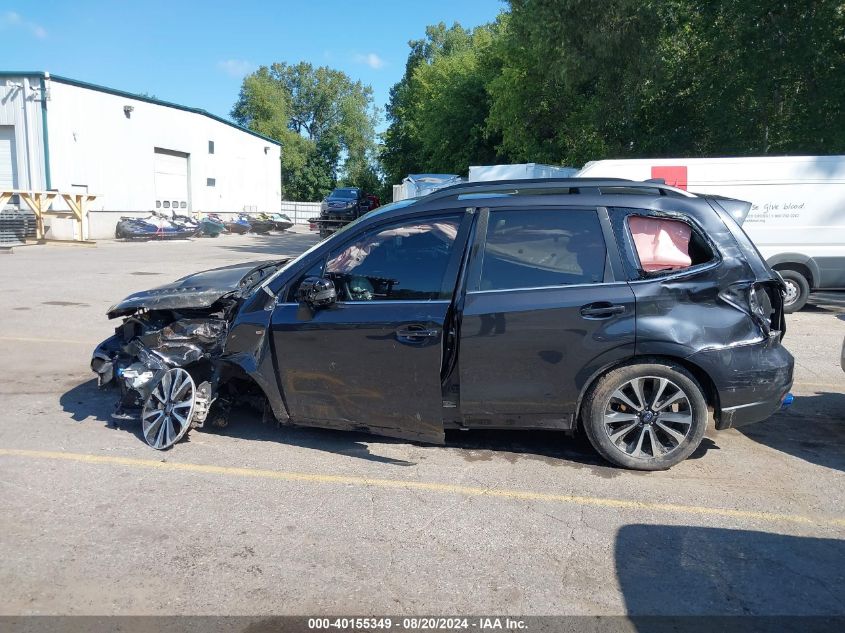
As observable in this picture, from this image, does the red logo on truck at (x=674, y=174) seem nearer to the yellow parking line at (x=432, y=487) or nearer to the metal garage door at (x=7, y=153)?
the yellow parking line at (x=432, y=487)

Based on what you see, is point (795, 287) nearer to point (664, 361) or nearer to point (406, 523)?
point (664, 361)

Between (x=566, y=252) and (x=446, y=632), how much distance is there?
2.57 meters

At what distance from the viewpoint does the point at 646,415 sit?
177 inches

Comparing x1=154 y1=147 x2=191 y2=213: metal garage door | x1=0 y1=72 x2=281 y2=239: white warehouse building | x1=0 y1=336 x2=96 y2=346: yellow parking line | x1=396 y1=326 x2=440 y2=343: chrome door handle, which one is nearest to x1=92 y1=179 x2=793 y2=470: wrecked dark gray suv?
x1=396 y1=326 x2=440 y2=343: chrome door handle

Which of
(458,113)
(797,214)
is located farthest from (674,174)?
(458,113)

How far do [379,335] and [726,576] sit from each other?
244 centimetres

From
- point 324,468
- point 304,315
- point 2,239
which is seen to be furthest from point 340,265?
point 2,239

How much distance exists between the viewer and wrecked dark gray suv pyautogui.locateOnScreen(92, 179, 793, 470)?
172 inches

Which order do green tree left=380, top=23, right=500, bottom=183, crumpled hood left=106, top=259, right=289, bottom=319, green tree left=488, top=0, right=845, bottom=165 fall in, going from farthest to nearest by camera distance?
green tree left=380, top=23, right=500, bottom=183, green tree left=488, top=0, right=845, bottom=165, crumpled hood left=106, top=259, right=289, bottom=319

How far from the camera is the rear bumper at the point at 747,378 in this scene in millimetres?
4371

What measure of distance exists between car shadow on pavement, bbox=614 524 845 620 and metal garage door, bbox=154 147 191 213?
3941cm

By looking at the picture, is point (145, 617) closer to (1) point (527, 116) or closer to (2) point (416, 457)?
(2) point (416, 457)

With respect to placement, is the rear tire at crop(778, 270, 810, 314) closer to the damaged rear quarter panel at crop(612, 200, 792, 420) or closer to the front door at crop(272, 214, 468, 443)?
the damaged rear quarter panel at crop(612, 200, 792, 420)

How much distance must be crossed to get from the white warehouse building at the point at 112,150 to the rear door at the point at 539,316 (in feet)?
98.2
